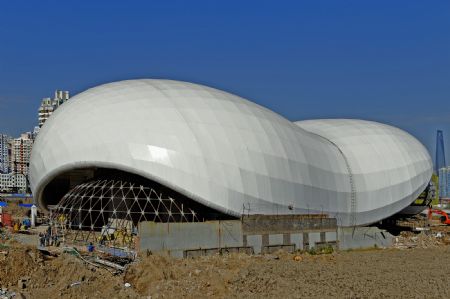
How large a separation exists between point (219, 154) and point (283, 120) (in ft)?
30.6

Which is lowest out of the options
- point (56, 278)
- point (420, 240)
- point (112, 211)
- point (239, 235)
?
point (420, 240)

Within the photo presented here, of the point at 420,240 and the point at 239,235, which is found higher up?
the point at 239,235

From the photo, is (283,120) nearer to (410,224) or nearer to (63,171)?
(63,171)

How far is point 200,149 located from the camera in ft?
112

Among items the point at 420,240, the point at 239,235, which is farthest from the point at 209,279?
the point at 420,240

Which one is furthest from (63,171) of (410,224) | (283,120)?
(410,224)

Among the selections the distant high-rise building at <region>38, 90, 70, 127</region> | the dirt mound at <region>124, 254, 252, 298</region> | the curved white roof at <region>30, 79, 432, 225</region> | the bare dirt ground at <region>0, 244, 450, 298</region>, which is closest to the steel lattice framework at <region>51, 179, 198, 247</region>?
the curved white roof at <region>30, 79, 432, 225</region>

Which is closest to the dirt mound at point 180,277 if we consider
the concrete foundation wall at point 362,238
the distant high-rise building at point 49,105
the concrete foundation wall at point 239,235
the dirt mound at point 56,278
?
the dirt mound at point 56,278

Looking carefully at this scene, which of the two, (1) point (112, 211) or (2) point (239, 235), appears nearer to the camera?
(2) point (239, 235)

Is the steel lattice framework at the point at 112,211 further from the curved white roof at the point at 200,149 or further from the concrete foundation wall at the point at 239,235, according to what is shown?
the concrete foundation wall at the point at 239,235

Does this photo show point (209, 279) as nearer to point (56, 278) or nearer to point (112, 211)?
point (56, 278)

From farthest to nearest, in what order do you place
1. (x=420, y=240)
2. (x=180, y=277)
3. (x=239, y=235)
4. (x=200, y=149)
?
(x=420, y=240) → (x=200, y=149) → (x=239, y=235) → (x=180, y=277)

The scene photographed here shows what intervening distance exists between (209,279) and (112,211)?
13524 mm

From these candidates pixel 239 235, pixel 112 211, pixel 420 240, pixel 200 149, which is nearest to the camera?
pixel 239 235
